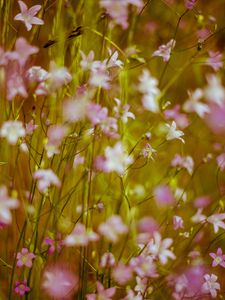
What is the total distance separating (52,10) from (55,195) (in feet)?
1.58

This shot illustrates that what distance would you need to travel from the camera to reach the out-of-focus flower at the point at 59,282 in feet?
3.19

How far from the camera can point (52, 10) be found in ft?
3.95

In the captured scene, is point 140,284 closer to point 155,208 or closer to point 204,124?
point 155,208

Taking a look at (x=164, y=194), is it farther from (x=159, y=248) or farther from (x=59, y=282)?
(x=59, y=282)

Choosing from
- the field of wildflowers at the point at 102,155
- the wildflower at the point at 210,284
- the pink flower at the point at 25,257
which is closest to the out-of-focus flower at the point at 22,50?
the field of wildflowers at the point at 102,155

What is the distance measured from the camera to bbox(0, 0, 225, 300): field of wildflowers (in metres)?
0.89

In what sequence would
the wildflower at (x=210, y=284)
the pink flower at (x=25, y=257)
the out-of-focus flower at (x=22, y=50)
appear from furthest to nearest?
the wildflower at (x=210, y=284), the pink flower at (x=25, y=257), the out-of-focus flower at (x=22, y=50)

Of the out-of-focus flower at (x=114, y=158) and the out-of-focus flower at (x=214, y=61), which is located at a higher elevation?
the out-of-focus flower at (x=214, y=61)

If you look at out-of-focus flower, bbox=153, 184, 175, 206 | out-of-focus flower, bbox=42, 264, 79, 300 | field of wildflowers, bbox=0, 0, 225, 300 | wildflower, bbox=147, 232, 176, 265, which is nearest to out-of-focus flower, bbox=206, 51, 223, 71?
field of wildflowers, bbox=0, 0, 225, 300

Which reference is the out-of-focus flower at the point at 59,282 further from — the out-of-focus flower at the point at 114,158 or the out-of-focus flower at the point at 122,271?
the out-of-focus flower at the point at 114,158

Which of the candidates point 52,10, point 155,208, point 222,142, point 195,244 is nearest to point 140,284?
point 195,244

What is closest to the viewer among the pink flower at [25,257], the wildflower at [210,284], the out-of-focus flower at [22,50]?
the out-of-focus flower at [22,50]

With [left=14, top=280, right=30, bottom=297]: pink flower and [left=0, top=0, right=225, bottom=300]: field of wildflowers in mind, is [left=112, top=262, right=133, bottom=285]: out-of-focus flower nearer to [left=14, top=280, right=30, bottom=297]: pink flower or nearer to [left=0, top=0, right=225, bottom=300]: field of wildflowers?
[left=0, top=0, right=225, bottom=300]: field of wildflowers

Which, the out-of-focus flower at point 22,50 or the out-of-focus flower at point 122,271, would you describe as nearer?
the out-of-focus flower at point 22,50
